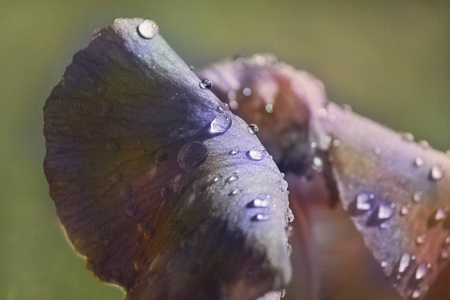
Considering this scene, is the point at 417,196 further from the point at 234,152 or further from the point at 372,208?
the point at 234,152

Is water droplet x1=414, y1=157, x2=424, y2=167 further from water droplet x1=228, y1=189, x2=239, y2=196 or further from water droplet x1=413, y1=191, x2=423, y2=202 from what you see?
water droplet x1=228, y1=189, x2=239, y2=196

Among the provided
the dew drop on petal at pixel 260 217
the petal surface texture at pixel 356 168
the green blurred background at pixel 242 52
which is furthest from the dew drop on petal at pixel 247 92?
the green blurred background at pixel 242 52

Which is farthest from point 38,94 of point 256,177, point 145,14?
point 256,177

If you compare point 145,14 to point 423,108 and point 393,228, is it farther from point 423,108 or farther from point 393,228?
point 393,228

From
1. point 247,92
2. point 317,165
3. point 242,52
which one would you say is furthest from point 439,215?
point 242,52

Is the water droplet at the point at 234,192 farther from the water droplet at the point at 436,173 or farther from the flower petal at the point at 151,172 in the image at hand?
the water droplet at the point at 436,173

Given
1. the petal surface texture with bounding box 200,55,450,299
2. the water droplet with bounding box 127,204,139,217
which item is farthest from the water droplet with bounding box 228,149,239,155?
the petal surface texture with bounding box 200,55,450,299
